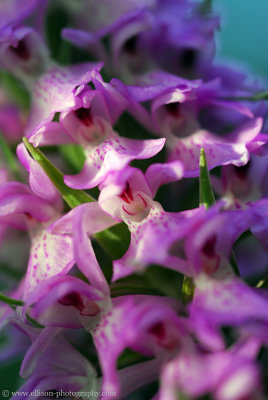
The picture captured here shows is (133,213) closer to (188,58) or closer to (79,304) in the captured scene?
(79,304)

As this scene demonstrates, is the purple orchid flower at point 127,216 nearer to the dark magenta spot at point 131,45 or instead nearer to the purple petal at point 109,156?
the purple petal at point 109,156

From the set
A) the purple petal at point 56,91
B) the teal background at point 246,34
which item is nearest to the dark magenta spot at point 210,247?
the purple petal at point 56,91

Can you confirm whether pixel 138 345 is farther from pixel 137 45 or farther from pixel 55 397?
pixel 137 45

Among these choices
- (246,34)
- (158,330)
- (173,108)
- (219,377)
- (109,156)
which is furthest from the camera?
(246,34)

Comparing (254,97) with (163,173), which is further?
(254,97)

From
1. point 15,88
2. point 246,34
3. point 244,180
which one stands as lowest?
point 246,34

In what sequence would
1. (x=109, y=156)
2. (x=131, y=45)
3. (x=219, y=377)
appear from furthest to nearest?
(x=131, y=45) → (x=109, y=156) → (x=219, y=377)

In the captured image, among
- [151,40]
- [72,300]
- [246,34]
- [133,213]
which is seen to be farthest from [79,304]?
[246,34]

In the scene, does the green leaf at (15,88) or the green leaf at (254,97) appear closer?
the green leaf at (254,97)
